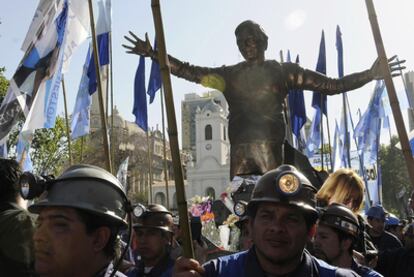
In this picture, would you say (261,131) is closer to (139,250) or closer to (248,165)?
(248,165)

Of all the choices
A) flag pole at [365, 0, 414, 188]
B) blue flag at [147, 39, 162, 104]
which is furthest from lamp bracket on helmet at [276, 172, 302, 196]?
blue flag at [147, 39, 162, 104]

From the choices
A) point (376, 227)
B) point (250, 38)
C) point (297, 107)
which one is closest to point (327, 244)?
point (250, 38)

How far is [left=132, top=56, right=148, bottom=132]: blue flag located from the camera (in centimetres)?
1345

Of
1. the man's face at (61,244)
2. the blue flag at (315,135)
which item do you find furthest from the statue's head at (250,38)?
the blue flag at (315,135)

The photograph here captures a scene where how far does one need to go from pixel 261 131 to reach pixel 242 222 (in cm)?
186

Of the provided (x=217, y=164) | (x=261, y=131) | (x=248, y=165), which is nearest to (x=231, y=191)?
(x=248, y=165)

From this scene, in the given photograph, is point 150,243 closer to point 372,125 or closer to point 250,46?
point 250,46

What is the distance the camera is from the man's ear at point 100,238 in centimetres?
241

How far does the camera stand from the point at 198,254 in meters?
5.86

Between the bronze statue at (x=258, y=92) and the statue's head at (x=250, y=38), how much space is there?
12 mm

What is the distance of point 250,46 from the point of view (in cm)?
639

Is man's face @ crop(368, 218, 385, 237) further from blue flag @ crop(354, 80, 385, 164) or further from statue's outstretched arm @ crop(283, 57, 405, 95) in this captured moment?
blue flag @ crop(354, 80, 385, 164)

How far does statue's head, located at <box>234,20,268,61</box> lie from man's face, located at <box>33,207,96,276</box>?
4.33 m

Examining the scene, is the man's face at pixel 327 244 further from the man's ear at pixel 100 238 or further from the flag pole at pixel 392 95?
the man's ear at pixel 100 238
